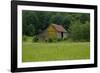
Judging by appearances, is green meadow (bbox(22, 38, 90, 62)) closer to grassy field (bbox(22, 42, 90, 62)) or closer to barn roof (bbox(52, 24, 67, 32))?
grassy field (bbox(22, 42, 90, 62))

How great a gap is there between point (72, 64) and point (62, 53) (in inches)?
5.2

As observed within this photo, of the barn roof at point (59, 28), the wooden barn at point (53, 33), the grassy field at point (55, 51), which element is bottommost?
the grassy field at point (55, 51)

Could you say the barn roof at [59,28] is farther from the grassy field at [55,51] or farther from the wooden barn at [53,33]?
the grassy field at [55,51]

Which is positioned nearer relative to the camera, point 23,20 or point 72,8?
point 23,20

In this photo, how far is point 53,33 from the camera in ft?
5.62

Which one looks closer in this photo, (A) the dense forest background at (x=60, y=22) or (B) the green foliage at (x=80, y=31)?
(A) the dense forest background at (x=60, y=22)

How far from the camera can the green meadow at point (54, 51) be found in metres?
1.65

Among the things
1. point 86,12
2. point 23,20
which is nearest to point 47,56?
point 23,20

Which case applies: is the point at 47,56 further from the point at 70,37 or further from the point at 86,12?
the point at 86,12

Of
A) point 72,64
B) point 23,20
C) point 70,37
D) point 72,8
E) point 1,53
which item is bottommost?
point 72,64

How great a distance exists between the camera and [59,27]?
5.66 ft

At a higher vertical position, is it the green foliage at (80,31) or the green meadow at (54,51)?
the green foliage at (80,31)

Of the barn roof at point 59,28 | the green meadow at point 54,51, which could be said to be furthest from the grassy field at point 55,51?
the barn roof at point 59,28

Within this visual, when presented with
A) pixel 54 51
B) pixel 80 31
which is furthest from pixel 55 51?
pixel 80 31
